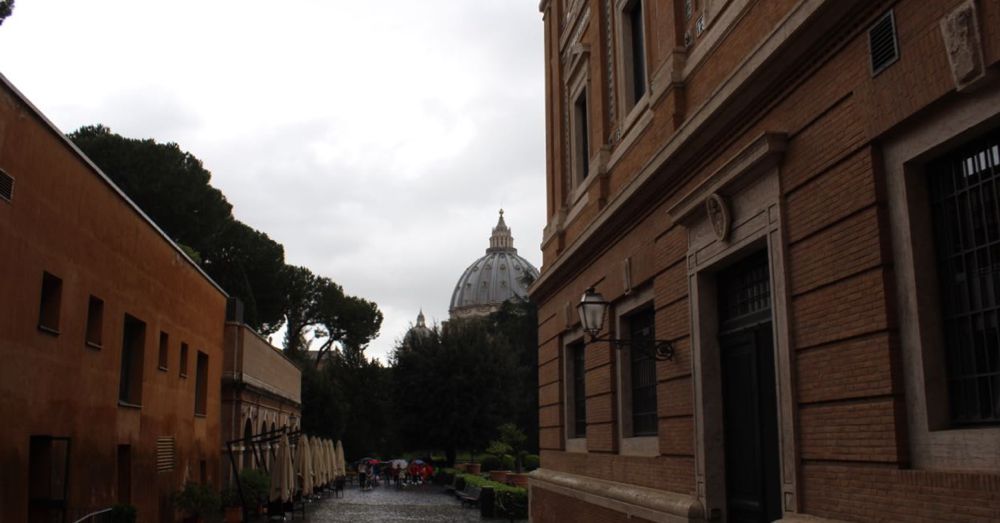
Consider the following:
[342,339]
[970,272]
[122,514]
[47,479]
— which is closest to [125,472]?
[122,514]

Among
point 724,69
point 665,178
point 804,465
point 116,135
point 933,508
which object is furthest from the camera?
point 116,135

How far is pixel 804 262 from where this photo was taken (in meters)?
7.45

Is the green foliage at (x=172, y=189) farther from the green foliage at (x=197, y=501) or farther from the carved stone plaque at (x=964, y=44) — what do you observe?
the carved stone plaque at (x=964, y=44)

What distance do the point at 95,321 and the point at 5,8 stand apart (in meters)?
6.05

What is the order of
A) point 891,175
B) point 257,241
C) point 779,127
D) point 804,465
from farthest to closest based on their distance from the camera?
point 257,241, point 779,127, point 804,465, point 891,175

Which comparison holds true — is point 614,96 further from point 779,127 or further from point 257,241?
point 257,241

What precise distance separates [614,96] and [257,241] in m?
40.2

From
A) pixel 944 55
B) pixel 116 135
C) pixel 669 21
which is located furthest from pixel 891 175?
pixel 116 135

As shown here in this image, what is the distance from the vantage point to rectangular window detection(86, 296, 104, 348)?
14719 millimetres

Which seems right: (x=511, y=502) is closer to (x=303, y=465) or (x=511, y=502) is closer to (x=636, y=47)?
(x=303, y=465)

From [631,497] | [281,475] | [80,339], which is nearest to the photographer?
[631,497]

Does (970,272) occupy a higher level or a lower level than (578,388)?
higher

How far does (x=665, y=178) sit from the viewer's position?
418 inches

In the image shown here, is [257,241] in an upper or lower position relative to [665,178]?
upper
